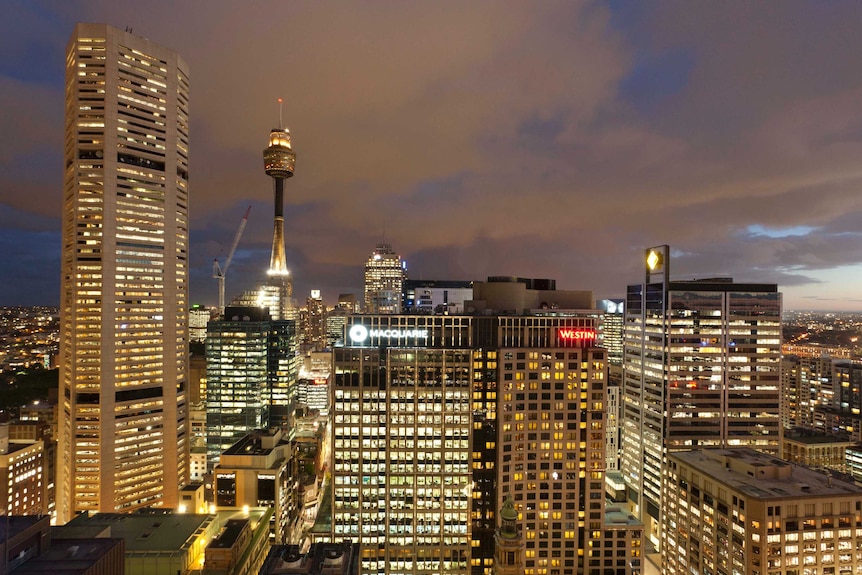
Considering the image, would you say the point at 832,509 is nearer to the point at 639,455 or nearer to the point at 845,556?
the point at 845,556

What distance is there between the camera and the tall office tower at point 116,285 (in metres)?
155

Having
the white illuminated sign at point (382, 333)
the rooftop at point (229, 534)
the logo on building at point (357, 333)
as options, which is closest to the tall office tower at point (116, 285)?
the logo on building at point (357, 333)

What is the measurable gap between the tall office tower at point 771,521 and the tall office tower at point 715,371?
4785 centimetres

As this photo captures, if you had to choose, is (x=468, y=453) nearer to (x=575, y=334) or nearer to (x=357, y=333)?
(x=575, y=334)

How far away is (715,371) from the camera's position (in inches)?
5605

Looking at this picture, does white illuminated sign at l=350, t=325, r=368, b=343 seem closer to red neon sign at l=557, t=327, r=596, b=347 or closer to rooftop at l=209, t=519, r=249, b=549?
rooftop at l=209, t=519, r=249, b=549

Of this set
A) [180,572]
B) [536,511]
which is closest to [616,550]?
[536,511]

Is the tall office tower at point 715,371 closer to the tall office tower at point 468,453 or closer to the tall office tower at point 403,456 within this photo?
the tall office tower at point 468,453

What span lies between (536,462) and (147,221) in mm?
155764

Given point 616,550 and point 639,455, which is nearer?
point 616,550

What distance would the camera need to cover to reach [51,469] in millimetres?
170500

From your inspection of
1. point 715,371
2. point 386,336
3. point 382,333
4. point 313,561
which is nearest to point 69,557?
point 313,561

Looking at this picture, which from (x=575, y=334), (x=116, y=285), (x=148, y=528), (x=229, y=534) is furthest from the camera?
(x=116, y=285)

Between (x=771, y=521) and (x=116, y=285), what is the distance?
191m
